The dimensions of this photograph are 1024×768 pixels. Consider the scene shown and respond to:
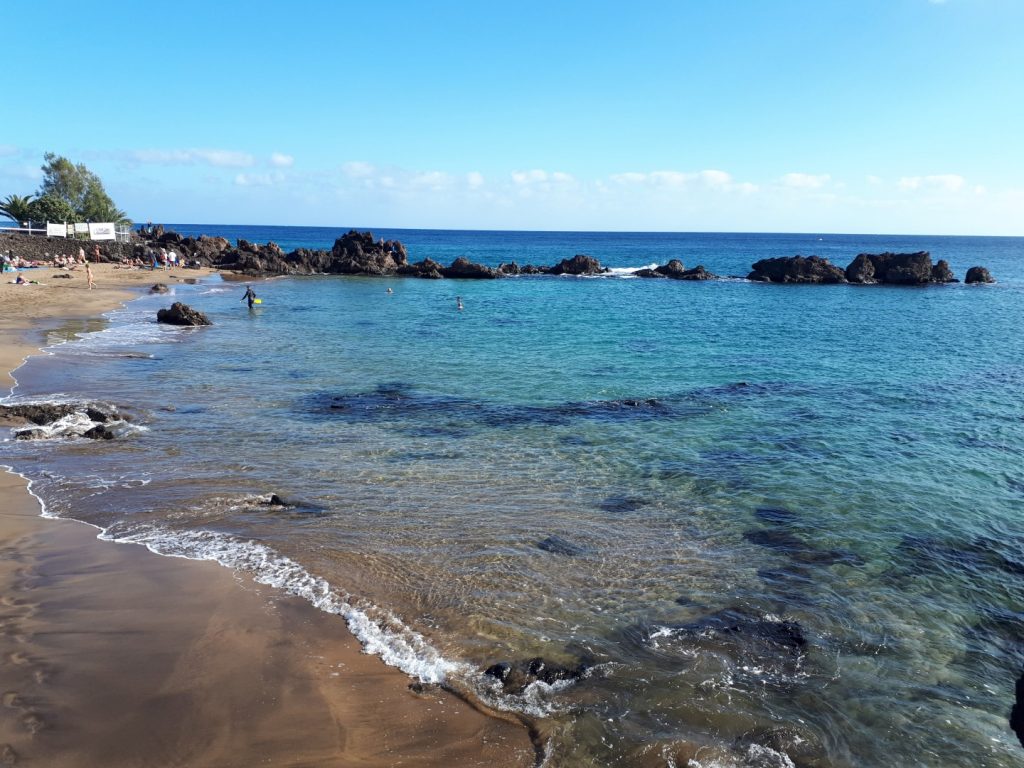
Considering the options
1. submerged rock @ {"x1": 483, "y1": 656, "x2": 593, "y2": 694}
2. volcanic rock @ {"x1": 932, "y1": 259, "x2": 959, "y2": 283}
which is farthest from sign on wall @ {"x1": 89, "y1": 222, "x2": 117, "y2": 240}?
volcanic rock @ {"x1": 932, "y1": 259, "x2": 959, "y2": 283}

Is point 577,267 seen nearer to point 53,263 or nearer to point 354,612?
point 53,263

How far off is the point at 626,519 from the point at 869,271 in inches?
2927

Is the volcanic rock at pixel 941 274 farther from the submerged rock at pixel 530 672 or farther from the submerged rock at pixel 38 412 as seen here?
the submerged rock at pixel 38 412

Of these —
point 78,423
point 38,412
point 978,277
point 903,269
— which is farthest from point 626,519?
point 978,277

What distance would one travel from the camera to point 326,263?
7900 cm

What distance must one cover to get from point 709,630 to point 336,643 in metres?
5.15

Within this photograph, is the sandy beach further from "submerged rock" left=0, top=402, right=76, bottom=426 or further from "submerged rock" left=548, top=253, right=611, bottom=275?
"submerged rock" left=548, top=253, right=611, bottom=275

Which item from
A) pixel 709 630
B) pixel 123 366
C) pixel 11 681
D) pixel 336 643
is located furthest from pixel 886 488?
pixel 123 366

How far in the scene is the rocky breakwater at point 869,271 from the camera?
7269 cm

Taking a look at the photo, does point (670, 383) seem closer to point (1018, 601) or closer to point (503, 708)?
point (1018, 601)

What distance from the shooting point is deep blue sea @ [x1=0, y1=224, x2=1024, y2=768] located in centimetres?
769

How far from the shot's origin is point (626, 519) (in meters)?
12.8

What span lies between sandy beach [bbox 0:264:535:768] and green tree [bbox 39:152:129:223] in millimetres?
77516

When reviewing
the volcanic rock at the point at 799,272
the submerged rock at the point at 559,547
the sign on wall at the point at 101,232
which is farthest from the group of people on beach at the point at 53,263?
the volcanic rock at the point at 799,272
